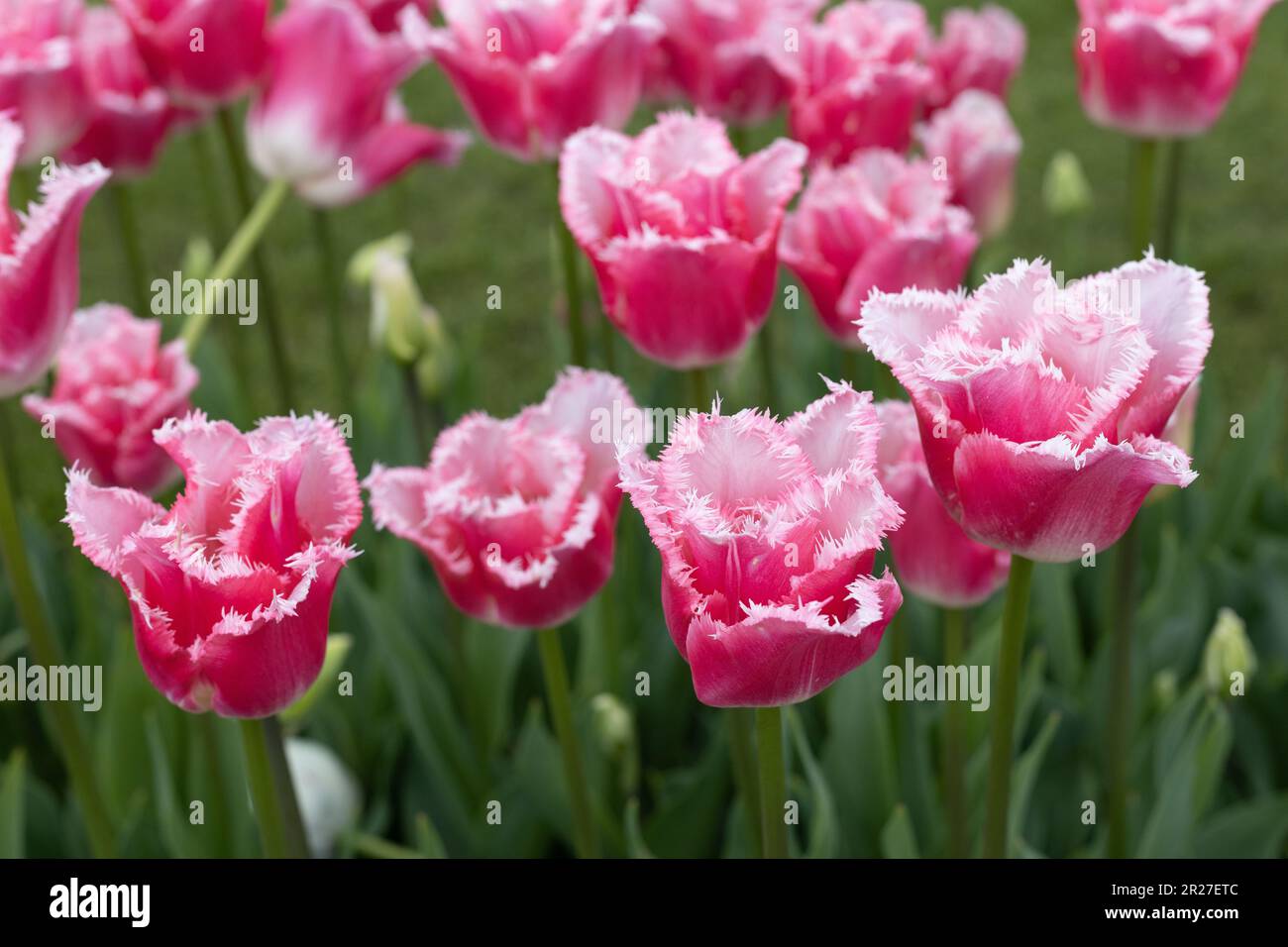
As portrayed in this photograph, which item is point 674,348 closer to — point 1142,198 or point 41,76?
point 1142,198

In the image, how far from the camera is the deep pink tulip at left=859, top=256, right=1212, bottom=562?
68 cm

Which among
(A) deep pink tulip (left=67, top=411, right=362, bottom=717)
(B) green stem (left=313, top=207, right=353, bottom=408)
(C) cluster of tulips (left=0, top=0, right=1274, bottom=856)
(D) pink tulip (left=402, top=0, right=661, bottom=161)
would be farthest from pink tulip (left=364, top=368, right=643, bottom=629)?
(B) green stem (left=313, top=207, right=353, bottom=408)

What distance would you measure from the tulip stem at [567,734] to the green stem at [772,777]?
22 centimetres

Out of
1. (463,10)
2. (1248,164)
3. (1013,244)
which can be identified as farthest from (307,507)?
(1248,164)

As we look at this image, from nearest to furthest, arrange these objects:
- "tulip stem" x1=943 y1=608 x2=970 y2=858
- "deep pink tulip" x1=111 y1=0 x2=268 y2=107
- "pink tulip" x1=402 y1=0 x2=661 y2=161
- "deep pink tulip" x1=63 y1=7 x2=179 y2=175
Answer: "tulip stem" x1=943 y1=608 x2=970 y2=858 < "pink tulip" x1=402 y1=0 x2=661 y2=161 < "deep pink tulip" x1=111 y1=0 x2=268 y2=107 < "deep pink tulip" x1=63 y1=7 x2=179 y2=175

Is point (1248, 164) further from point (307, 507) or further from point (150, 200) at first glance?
point (307, 507)

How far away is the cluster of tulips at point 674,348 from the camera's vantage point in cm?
70

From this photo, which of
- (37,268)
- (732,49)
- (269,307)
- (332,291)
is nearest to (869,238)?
(732,49)

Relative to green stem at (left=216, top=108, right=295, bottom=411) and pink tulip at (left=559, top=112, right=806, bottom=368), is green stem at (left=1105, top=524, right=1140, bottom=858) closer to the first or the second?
pink tulip at (left=559, top=112, right=806, bottom=368)

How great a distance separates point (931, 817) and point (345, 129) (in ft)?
2.81

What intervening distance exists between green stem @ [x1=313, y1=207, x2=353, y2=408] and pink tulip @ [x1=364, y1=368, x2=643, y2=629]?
2.47 feet

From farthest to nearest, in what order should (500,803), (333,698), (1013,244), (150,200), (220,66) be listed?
1. (150,200)
2. (1013,244)
3. (333,698)
4. (500,803)
5. (220,66)

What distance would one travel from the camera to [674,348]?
102cm
